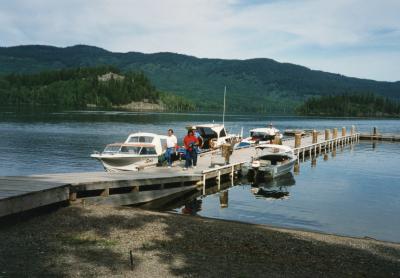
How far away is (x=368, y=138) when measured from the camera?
7538 cm

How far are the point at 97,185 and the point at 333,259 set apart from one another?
393 inches

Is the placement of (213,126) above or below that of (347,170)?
above

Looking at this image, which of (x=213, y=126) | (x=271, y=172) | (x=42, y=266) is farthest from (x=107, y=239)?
(x=213, y=126)

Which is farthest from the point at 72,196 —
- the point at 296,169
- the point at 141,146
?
the point at 296,169

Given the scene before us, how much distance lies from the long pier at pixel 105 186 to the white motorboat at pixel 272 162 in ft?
4.71

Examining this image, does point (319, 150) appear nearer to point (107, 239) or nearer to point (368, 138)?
point (368, 138)

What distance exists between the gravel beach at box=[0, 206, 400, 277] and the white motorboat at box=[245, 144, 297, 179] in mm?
15797

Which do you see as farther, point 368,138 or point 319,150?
point 368,138

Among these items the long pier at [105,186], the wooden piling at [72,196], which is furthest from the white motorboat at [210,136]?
the wooden piling at [72,196]

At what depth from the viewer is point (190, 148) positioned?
2648cm

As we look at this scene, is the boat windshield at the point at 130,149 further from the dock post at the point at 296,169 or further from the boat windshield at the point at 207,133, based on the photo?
the dock post at the point at 296,169

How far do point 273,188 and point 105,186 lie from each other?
1511cm

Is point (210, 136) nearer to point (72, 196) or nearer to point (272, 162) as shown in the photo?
point (272, 162)

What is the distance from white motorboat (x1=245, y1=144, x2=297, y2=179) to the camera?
102 feet
